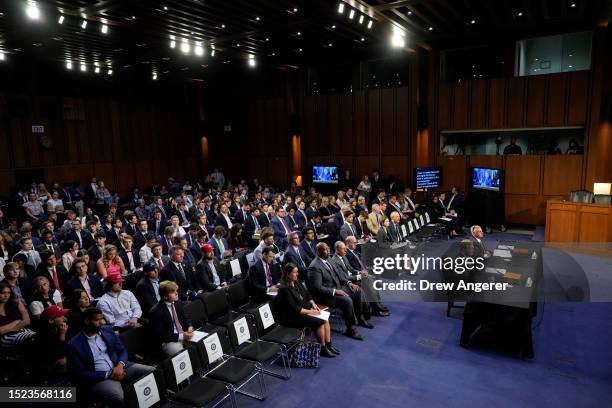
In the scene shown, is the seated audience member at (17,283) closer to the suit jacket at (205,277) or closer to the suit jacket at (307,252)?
the suit jacket at (205,277)

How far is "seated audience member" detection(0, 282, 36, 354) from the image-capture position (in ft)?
14.9

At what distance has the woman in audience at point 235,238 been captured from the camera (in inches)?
368

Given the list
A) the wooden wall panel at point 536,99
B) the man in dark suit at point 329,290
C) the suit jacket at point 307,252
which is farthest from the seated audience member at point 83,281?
the wooden wall panel at point 536,99

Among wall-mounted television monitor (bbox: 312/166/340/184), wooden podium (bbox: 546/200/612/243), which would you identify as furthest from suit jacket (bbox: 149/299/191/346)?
wall-mounted television monitor (bbox: 312/166/340/184)

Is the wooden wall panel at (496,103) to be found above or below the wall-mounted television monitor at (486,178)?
above

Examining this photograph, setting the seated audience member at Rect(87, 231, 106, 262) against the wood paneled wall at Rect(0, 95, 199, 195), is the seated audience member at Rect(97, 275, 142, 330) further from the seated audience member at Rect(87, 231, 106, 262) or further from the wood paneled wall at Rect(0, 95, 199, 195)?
the wood paneled wall at Rect(0, 95, 199, 195)

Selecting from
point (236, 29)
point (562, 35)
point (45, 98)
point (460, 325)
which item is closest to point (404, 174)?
point (562, 35)

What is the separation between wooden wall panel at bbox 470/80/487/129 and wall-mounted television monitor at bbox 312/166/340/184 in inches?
197

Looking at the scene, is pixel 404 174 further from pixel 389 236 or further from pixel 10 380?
pixel 10 380

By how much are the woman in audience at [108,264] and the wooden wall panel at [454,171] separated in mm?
11167

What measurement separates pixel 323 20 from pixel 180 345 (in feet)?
27.1

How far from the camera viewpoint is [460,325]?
6477mm

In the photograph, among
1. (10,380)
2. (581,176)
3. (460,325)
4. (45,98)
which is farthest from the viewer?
(45,98)

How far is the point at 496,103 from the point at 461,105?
1.07 metres
